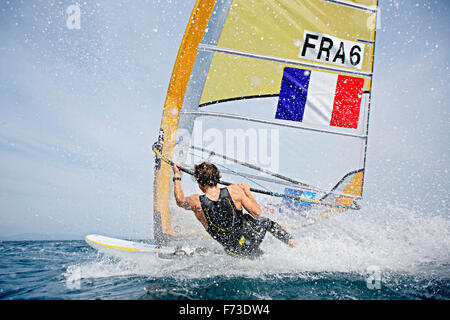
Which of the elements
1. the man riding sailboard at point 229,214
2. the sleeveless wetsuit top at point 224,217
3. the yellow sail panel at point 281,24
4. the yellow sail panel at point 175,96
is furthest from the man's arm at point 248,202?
the yellow sail panel at point 281,24

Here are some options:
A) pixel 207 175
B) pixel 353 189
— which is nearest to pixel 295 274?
pixel 207 175

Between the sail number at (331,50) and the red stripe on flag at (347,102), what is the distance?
0.86 feet

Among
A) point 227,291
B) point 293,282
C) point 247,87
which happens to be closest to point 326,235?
point 293,282

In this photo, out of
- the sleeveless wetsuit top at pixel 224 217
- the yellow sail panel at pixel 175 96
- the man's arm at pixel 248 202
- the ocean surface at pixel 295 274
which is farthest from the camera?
the yellow sail panel at pixel 175 96

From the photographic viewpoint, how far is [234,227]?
8.81ft

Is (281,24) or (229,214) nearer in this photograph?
(229,214)

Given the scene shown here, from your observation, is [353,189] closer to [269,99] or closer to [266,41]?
[269,99]

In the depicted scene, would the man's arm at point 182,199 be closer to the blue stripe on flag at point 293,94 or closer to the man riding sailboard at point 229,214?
the man riding sailboard at point 229,214

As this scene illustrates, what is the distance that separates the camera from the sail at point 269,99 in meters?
3.36

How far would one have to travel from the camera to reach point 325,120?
3.70 metres

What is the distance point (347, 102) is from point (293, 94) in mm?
952

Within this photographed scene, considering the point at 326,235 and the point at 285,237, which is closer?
the point at 285,237
